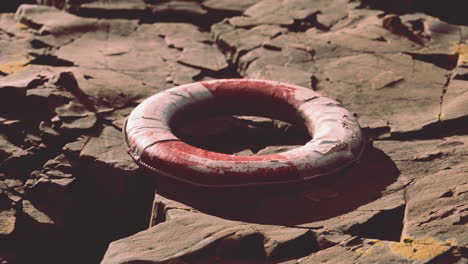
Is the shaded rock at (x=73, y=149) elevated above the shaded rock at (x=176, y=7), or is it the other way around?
the shaded rock at (x=176, y=7)

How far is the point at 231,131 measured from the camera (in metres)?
2.80

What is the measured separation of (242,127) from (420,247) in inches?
46.2

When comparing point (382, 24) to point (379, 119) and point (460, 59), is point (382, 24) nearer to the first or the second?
point (460, 59)

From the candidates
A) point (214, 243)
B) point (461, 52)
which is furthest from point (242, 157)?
point (461, 52)

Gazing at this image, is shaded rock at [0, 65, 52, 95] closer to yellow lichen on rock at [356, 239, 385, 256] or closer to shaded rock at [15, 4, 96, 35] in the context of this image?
shaded rock at [15, 4, 96, 35]

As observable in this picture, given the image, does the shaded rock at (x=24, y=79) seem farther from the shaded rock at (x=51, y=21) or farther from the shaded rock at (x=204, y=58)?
the shaded rock at (x=204, y=58)

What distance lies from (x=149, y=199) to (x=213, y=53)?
1.38 m

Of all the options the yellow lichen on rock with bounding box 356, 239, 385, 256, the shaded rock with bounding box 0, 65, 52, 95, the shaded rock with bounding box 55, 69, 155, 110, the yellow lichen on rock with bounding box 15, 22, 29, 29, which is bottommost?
the shaded rock with bounding box 55, 69, 155, 110

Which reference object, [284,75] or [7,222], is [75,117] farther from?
[284,75]

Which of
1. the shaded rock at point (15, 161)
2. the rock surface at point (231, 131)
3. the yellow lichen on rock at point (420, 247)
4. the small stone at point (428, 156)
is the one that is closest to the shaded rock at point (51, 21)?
the rock surface at point (231, 131)

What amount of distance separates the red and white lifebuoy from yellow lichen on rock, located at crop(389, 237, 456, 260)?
43 centimetres

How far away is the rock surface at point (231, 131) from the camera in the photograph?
198 centimetres

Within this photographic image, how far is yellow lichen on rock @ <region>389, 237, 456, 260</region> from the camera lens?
1816 millimetres

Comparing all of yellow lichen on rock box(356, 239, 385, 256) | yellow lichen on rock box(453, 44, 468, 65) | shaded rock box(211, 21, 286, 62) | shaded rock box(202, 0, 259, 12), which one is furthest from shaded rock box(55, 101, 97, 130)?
yellow lichen on rock box(453, 44, 468, 65)
